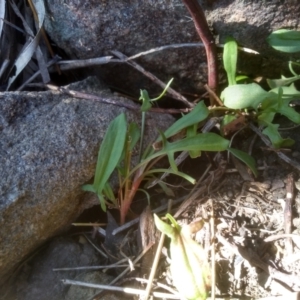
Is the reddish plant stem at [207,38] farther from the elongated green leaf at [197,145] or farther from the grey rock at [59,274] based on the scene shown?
the grey rock at [59,274]

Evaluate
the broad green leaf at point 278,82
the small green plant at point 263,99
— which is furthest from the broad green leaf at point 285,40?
the broad green leaf at point 278,82

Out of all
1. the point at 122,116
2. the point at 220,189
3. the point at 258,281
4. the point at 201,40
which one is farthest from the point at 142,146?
the point at 258,281

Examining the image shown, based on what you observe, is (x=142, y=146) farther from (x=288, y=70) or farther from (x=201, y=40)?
(x=288, y=70)

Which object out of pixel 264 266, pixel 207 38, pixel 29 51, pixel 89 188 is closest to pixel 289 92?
pixel 207 38

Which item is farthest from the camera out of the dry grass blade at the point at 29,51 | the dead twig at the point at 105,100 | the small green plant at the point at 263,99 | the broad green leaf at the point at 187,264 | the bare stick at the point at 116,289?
the dry grass blade at the point at 29,51

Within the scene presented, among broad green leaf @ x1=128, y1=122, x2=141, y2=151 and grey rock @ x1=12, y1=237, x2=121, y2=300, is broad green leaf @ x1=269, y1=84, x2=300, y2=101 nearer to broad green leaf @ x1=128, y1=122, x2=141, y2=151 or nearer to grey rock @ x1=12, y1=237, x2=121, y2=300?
A: broad green leaf @ x1=128, y1=122, x2=141, y2=151

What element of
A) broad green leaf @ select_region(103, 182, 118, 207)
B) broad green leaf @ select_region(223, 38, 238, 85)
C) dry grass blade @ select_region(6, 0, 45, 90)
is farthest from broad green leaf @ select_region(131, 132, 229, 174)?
dry grass blade @ select_region(6, 0, 45, 90)
